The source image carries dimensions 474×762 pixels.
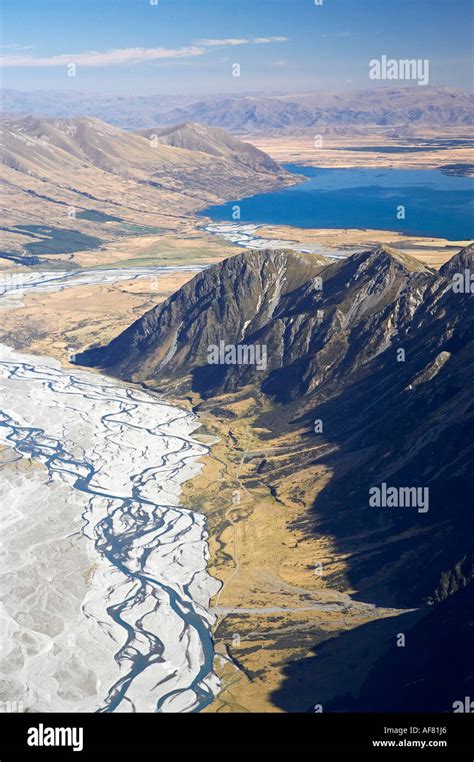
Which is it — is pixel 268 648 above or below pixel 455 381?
below

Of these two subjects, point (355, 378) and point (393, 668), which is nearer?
point (393, 668)

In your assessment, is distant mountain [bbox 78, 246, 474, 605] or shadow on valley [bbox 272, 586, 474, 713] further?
distant mountain [bbox 78, 246, 474, 605]

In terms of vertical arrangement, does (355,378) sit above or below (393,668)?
above

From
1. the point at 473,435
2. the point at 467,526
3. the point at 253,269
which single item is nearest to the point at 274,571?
the point at 467,526

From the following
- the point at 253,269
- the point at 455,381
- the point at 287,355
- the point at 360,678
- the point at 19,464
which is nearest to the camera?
the point at 360,678

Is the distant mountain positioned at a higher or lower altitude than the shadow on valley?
higher

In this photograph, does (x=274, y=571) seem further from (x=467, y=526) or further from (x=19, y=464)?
(x=19, y=464)

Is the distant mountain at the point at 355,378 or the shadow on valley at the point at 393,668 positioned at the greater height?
the distant mountain at the point at 355,378

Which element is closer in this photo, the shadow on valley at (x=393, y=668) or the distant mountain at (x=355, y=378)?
the shadow on valley at (x=393, y=668)
